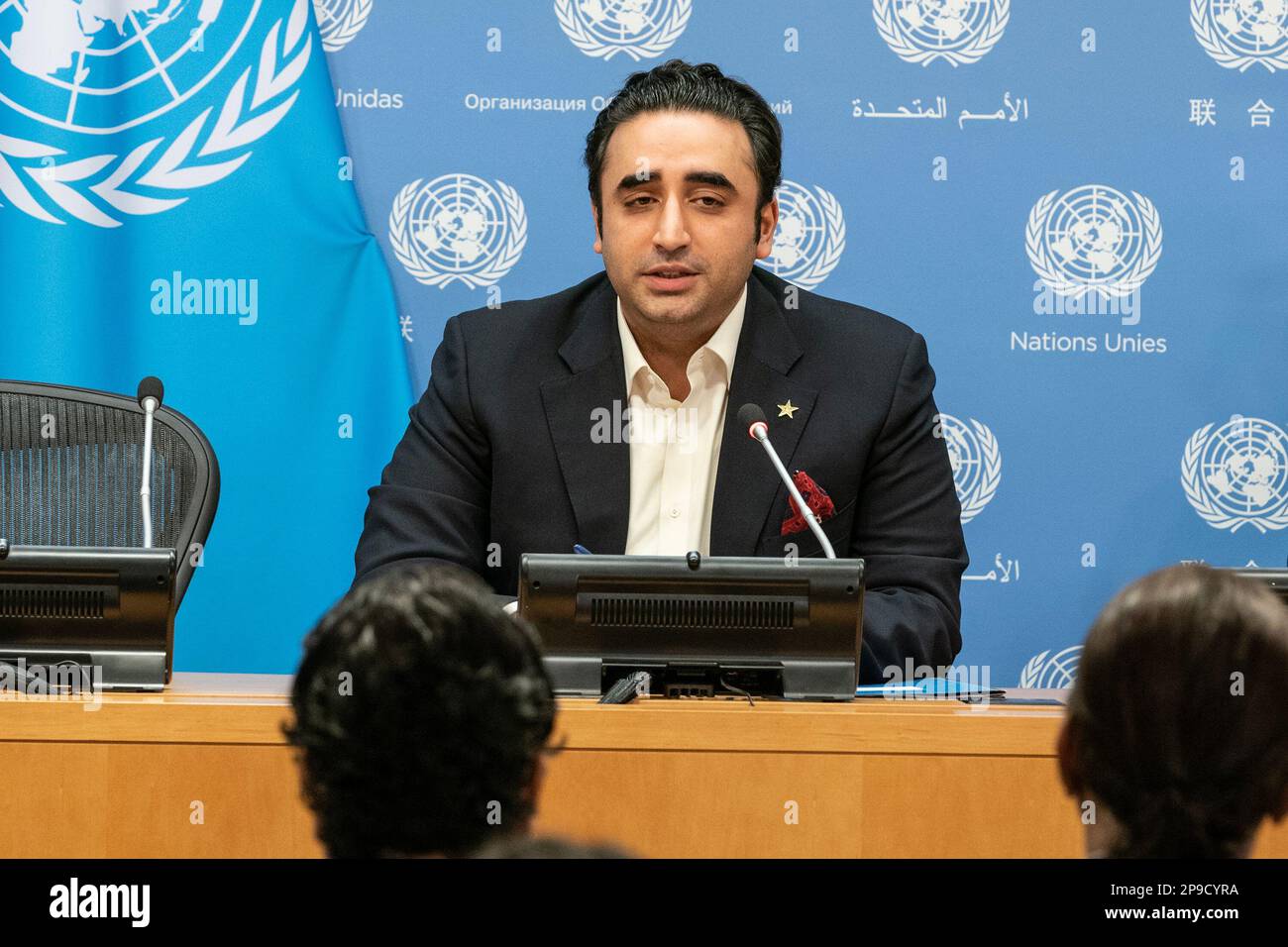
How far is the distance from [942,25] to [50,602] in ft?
7.88

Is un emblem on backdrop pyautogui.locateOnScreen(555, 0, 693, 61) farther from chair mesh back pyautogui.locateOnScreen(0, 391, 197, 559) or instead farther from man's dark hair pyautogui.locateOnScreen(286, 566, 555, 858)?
man's dark hair pyautogui.locateOnScreen(286, 566, 555, 858)

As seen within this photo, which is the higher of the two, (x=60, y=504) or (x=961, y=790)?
(x=60, y=504)

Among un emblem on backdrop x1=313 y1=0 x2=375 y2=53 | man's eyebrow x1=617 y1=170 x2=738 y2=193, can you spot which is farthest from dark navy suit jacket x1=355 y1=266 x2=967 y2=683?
un emblem on backdrop x1=313 y1=0 x2=375 y2=53

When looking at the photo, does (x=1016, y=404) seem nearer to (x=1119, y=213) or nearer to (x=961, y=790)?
(x=1119, y=213)

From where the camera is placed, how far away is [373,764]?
78 centimetres

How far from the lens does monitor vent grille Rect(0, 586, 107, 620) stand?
1930 mm

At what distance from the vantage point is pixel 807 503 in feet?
8.05

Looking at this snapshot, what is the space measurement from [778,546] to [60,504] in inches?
51.8

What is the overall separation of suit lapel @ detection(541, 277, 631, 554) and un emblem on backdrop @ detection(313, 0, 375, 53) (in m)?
1.16

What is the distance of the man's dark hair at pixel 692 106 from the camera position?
2.66 meters

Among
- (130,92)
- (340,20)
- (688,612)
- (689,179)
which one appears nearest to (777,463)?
(688,612)

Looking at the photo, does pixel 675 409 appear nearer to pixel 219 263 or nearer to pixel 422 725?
pixel 219 263
